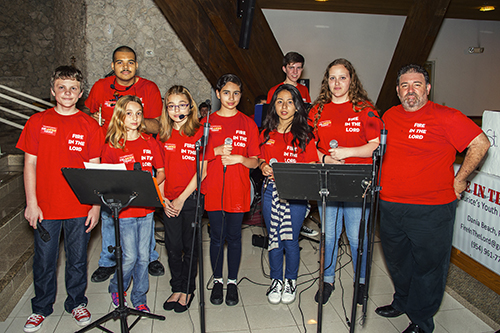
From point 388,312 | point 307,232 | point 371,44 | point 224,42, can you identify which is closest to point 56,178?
point 388,312

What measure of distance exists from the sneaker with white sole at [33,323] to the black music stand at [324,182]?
1.85 m

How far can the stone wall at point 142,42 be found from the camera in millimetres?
5531

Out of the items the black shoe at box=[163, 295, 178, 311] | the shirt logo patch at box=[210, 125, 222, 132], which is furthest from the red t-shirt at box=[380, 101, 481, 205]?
the black shoe at box=[163, 295, 178, 311]

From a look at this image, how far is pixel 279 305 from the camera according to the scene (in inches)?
115

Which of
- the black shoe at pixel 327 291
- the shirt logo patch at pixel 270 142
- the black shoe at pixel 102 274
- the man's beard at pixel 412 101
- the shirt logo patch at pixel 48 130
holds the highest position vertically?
the man's beard at pixel 412 101

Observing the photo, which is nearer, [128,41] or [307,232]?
[307,232]

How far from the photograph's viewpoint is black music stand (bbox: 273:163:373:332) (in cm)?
201

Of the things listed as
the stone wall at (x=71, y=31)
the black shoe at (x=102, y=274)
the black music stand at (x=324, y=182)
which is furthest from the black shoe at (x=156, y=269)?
the stone wall at (x=71, y=31)

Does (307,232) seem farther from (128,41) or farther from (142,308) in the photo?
(128,41)

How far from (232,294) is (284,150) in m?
1.15

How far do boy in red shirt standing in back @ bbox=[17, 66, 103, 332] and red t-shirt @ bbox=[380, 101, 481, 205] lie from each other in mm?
1957

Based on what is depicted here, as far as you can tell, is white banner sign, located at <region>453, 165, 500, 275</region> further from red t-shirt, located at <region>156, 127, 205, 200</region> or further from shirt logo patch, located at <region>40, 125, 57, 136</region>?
shirt logo patch, located at <region>40, 125, 57, 136</region>

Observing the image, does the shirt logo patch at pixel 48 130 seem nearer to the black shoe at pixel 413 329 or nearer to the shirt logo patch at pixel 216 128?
the shirt logo patch at pixel 216 128

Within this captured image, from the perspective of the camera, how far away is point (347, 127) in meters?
2.67
